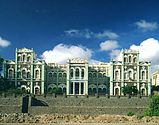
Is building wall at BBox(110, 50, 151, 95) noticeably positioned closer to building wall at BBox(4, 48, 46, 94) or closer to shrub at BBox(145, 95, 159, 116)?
building wall at BBox(4, 48, 46, 94)

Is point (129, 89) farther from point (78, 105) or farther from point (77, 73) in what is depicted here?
point (78, 105)

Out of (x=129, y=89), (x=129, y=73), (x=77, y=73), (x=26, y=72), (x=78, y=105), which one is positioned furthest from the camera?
(x=26, y=72)

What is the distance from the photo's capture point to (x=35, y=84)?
308ft

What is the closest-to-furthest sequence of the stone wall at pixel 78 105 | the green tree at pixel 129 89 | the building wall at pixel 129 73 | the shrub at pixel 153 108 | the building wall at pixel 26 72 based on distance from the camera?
the shrub at pixel 153 108 → the stone wall at pixel 78 105 → the green tree at pixel 129 89 → the building wall at pixel 129 73 → the building wall at pixel 26 72

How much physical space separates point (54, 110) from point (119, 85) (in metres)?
31.5

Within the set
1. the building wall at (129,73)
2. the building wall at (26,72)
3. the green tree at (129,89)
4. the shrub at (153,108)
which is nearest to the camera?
the shrub at (153,108)

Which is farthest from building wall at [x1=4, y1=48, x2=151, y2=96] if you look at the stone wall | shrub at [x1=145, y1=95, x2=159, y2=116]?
shrub at [x1=145, y1=95, x2=159, y2=116]

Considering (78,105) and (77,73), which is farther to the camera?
(77,73)

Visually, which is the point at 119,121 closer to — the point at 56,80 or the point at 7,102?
the point at 7,102

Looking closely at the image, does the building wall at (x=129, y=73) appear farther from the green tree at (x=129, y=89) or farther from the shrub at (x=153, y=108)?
the shrub at (x=153, y=108)

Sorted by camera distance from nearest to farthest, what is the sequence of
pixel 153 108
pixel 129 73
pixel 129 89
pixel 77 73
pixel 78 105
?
1. pixel 153 108
2. pixel 78 105
3. pixel 129 89
4. pixel 77 73
5. pixel 129 73

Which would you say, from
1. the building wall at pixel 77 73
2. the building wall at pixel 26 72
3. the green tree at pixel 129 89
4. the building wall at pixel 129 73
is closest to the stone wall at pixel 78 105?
the green tree at pixel 129 89

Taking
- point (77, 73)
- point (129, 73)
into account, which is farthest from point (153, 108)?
point (77, 73)

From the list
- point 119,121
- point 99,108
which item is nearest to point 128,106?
point 99,108
